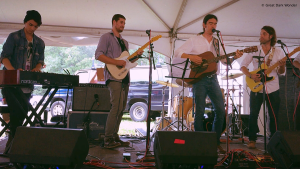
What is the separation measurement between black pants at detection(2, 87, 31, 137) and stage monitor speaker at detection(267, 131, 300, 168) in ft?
9.74

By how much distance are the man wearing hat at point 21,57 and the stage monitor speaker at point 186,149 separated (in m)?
1.84

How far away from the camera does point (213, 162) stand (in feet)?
7.45

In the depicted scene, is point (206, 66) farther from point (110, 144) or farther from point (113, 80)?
point (110, 144)

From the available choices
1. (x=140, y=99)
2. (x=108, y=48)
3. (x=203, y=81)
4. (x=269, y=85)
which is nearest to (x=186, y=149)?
(x=203, y=81)

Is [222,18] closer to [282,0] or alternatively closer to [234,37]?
[234,37]

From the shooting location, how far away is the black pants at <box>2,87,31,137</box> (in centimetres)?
291

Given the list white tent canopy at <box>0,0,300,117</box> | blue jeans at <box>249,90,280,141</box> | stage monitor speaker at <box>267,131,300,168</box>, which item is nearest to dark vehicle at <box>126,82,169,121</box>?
white tent canopy at <box>0,0,300,117</box>

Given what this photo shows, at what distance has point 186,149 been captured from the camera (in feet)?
7.47

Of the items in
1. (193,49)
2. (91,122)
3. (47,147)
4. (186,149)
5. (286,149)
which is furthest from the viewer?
(91,122)

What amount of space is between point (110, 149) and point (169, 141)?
59.3 inches

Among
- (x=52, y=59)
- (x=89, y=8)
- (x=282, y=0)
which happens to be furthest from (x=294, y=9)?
(x=52, y=59)

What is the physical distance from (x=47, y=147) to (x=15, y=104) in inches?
47.3

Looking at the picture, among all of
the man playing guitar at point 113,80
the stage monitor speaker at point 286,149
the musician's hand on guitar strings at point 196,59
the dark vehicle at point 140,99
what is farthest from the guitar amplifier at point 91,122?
the dark vehicle at point 140,99

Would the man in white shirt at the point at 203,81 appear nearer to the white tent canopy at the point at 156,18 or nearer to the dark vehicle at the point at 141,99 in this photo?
the white tent canopy at the point at 156,18
